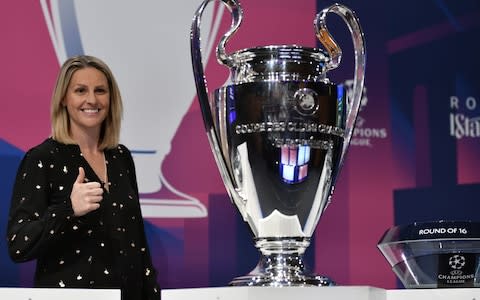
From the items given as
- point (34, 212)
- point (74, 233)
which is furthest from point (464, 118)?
point (34, 212)

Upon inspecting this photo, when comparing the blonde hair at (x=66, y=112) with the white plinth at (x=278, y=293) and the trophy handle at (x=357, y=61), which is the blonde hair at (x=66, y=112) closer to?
the trophy handle at (x=357, y=61)

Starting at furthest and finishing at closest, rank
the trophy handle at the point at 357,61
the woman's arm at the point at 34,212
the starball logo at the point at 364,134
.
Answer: the starball logo at the point at 364,134 → the woman's arm at the point at 34,212 → the trophy handle at the point at 357,61

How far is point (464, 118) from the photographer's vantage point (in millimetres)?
2846

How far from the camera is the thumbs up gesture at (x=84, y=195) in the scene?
1703 mm

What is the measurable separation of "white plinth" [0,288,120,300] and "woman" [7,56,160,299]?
572 mm

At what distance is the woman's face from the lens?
210 cm

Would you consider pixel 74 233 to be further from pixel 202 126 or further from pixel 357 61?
pixel 357 61

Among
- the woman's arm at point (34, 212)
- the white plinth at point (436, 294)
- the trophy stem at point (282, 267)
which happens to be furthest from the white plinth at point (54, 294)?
the woman's arm at point (34, 212)

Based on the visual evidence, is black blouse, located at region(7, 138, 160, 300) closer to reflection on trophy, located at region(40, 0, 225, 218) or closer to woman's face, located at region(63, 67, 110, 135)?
woman's face, located at region(63, 67, 110, 135)

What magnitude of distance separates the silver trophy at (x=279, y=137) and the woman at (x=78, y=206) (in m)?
0.45

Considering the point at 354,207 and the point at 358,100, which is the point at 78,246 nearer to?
the point at 358,100

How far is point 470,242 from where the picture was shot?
1.36m

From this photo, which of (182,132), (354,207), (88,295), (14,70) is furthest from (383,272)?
(88,295)

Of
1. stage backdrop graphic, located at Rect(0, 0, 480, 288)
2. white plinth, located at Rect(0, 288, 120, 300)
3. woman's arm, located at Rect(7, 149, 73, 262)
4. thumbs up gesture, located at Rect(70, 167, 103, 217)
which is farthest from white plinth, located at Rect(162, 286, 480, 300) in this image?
stage backdrop graphic, located at Rect(0, 0, 480, 288)
